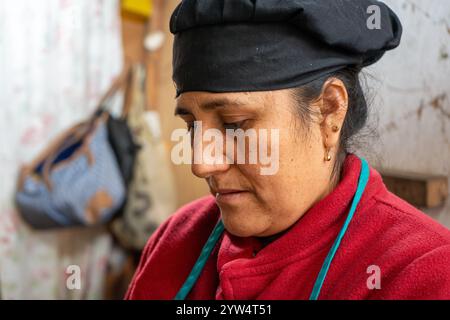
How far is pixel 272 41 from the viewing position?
0.76 meters

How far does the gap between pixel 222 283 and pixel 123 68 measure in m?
1.46

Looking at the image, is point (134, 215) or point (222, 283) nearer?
point (222, 283)

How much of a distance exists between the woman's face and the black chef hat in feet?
0.10

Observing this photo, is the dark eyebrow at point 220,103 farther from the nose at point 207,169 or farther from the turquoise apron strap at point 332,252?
the turquoise apron strap at point 332,252

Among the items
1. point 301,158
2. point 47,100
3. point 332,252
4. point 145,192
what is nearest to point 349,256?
point 332,252

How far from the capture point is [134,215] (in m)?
1.88

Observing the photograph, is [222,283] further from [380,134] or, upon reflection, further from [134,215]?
[134,215]

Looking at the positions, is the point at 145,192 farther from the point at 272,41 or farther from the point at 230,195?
the point at 272,41

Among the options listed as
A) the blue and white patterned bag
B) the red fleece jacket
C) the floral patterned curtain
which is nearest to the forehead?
the red fleece jacket

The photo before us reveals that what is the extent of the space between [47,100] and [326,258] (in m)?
1.53

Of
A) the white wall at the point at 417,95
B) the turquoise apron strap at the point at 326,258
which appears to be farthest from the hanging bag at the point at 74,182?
the white wall at the point at 417,95

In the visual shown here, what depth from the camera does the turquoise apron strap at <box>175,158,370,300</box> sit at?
79 cm

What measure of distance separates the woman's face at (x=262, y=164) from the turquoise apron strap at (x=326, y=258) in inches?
2.5
